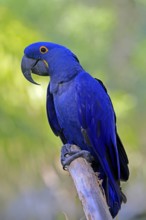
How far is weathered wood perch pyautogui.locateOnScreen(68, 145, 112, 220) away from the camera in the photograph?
0.84 metres

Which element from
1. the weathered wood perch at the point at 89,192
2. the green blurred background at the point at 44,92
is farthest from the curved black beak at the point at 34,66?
the green blurred background at the point at 44,92

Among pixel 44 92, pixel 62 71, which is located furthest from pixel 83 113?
pixel 44 92

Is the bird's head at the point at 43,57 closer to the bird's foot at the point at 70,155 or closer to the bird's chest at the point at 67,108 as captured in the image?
the bird's chest at the point at 67,108

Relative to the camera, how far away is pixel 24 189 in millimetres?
2984

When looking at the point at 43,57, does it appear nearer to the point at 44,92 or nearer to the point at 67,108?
the point at 67,108

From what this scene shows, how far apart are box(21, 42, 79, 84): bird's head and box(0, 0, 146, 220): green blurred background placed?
1114 millimetres

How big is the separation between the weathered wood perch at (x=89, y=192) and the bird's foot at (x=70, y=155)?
0.05 m

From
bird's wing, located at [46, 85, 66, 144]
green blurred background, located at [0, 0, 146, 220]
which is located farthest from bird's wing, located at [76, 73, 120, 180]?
green blurred background, located at [0, 0, 146, 220]

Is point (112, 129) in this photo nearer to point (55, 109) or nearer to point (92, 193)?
point (55, 109)

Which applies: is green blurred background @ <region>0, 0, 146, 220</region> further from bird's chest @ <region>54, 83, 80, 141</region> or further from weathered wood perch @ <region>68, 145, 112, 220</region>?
weathered wood perch @ <region>68, 145, 112, 220</region>

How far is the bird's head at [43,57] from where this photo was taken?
140 cm

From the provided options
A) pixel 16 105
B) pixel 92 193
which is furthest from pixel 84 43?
pixel 92 193

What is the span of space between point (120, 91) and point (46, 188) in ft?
2.45

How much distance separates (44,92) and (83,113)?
1.32 metres
